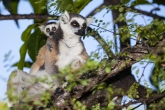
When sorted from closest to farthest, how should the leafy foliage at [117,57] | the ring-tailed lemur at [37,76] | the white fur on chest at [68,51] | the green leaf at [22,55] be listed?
the leafy foliage at [117,57]
the ring-tailed lemur at [37,76]
the white fur on chest at [68,51]
the green leaf at [22,55]

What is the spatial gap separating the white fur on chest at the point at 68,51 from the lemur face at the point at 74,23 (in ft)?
0.35

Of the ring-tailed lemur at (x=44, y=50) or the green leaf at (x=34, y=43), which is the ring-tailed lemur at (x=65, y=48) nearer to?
the ring-tailed lemur at (x=44, y=50)

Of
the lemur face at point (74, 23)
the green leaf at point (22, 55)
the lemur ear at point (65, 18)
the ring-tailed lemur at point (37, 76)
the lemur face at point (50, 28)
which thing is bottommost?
the green leaf at point (22, 55)

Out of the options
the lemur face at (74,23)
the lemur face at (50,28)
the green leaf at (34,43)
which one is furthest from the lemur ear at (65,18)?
the green leaf at (34,43)

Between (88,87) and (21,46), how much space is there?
244 centimetres

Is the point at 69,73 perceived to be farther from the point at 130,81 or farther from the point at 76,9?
the point at 76,9

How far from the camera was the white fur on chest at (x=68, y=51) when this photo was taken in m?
3.92

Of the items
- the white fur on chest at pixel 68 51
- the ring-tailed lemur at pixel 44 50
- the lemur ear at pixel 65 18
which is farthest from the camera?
the ring-tailed lemur at pixel 44 50

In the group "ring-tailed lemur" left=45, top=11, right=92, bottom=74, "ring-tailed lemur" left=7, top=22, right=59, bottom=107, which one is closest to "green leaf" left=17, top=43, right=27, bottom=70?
"ring-tailed lemur" left=7, top=22, right=59, bottom=107

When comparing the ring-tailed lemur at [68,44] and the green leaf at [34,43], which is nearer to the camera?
the ring-tailed lemur at [68,44]

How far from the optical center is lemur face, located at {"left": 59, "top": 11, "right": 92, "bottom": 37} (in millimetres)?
4105

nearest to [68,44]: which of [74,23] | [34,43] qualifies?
[74,23]

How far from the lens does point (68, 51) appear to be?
4.00 meters

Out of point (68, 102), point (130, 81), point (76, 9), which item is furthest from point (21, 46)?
point (68, 102)
